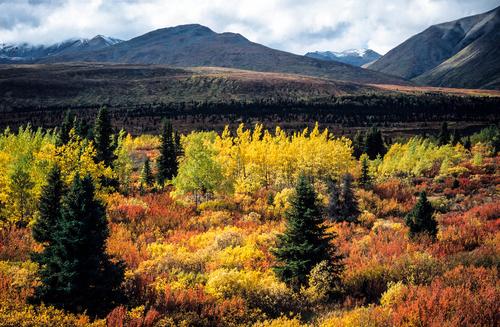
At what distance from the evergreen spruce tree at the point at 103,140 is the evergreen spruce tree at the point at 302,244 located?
30494 millimetres

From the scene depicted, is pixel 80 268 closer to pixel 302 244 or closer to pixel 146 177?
pixel 302 244

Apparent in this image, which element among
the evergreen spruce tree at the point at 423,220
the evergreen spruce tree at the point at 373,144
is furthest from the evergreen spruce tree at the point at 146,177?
the evergreen spruce tree at the point at 373,144

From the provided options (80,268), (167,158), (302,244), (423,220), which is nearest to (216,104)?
(167,158)

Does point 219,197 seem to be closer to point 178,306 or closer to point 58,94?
point 178,306

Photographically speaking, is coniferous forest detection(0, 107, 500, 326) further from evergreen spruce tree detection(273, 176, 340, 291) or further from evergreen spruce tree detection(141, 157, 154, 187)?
evergreen spruce tree detection(141, 157, 154, 187)

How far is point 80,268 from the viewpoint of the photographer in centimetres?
967

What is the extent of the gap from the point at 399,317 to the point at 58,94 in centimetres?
18036

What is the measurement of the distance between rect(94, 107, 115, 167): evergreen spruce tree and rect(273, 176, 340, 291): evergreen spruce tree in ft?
100

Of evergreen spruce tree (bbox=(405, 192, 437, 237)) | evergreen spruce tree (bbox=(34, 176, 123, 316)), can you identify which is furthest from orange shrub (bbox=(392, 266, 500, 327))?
evergreen spruce tree (bbox=(405, 192, 437, 237))

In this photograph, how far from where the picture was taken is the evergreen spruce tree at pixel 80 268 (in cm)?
945

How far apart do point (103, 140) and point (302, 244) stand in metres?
33.1

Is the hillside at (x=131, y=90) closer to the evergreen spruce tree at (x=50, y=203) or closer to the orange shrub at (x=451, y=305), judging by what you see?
the evergreen spruce tree at (x=50, y=203)

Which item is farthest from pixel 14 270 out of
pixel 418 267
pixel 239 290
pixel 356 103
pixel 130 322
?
pixel 356 103

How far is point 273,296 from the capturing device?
11.3 meters
